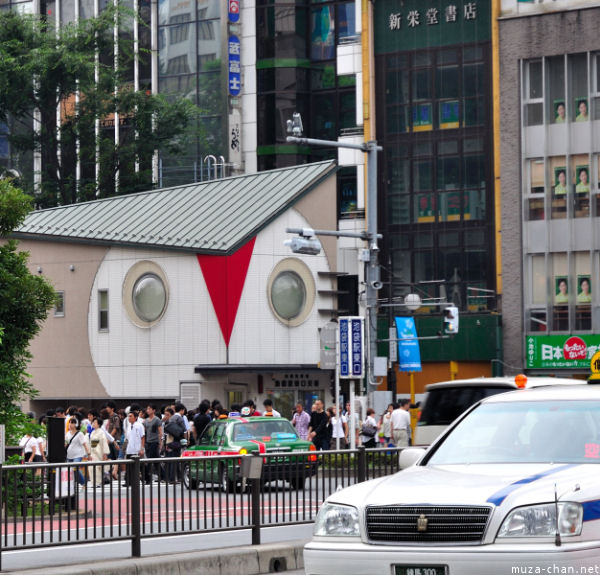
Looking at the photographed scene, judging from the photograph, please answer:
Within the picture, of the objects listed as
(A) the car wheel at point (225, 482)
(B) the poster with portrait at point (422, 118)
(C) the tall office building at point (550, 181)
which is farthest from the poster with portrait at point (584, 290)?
(A) the car wheel at point (225, 482)

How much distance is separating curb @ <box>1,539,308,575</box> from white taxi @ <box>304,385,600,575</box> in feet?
14.1

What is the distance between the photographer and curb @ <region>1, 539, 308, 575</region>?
43.0 feet

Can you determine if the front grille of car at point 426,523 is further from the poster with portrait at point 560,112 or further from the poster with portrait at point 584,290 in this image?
the poster with portrait at point 560,112

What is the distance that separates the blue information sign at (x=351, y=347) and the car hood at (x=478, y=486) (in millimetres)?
19096

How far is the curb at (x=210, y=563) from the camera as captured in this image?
13094 millimetres

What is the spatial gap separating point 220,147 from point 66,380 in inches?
877

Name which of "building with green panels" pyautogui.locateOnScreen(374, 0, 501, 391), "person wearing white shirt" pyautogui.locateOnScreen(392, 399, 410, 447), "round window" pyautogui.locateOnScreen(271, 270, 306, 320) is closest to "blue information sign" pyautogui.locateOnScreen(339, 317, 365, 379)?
"person wearing white shirt" pyautogui.locateOnScreen(392, 399, 410, 447)

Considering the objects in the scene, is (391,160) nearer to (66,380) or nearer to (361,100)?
(361,100)

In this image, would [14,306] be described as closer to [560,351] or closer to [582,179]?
[560,351]

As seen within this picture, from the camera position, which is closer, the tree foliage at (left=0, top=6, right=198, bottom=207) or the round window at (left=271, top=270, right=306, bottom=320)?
the round window at (left=271, top=270, right=306, bottom=320)

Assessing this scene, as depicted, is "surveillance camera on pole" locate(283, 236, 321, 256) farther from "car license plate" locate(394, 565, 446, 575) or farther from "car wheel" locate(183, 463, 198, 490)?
"car license plate" locate(394, 565, 446, 575)

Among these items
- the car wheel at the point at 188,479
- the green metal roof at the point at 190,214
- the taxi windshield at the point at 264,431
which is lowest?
the taxi windshield at the point at 264,431

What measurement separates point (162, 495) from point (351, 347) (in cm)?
1455

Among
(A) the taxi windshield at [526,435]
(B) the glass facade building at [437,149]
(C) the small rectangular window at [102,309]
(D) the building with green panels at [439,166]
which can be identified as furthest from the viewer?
(B) the glass facade building at [437,149]
